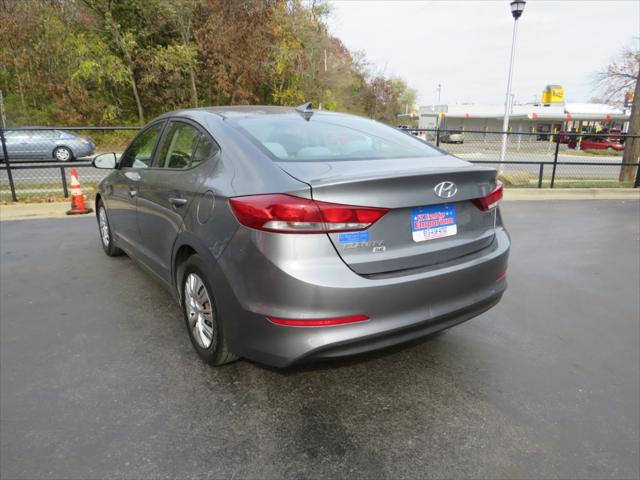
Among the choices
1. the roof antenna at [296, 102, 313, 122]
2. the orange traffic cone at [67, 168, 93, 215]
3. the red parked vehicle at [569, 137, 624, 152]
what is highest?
the roof antenna at [296, 102, 313, 122]

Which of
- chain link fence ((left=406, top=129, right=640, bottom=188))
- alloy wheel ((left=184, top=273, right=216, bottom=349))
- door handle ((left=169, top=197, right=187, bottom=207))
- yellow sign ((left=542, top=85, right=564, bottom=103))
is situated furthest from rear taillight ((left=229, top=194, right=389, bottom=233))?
yellow sign ((left=542, top=85, right=564, bottom=103))

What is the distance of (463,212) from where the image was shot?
8.77 ft

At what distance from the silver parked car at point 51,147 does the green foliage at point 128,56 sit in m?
8.99

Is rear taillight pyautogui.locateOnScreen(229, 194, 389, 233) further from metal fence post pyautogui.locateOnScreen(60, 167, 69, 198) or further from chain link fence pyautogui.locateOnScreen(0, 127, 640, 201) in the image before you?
metal fence post pyautogui.locateOnScreen(60, 167, 69, 198)

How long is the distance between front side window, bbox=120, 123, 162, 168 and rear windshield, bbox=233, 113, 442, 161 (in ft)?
3.78

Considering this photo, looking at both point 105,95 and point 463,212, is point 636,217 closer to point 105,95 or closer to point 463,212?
point 463,212

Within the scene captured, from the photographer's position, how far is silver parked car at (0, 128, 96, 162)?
13602 millimetres

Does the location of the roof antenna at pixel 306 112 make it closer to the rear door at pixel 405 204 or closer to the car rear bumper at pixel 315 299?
the rear door at pixel 405 204

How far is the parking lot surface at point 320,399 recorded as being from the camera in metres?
2.16

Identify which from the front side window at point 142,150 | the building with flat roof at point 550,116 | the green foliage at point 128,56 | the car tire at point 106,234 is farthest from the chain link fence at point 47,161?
the building with flat roof at point 550,116

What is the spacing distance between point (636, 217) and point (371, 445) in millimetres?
8420

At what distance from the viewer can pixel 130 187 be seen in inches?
158

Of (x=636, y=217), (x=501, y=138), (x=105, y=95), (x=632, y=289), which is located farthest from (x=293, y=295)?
(x=105, y=95)

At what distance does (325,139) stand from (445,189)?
96 cm
